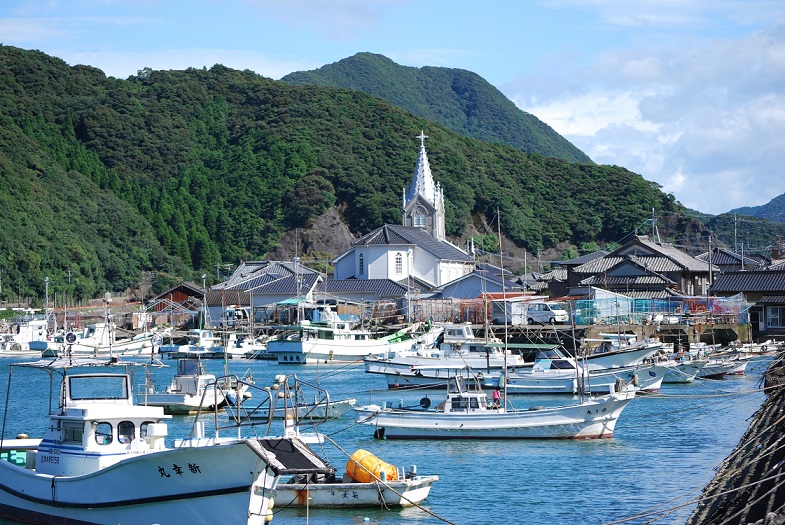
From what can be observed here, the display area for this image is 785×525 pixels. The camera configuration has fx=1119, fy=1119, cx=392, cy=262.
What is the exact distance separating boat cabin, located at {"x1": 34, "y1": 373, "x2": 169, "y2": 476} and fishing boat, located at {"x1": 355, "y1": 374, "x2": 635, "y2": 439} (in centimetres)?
1289

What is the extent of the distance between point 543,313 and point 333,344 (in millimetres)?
13633

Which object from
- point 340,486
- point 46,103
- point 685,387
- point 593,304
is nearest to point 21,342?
point 593,304

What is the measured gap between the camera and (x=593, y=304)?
A: 70.9 metres

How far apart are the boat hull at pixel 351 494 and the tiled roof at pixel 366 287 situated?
6858 cm

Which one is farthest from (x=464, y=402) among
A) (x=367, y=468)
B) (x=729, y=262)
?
(x=729, y=262)

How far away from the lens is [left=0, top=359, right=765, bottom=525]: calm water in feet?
80.6

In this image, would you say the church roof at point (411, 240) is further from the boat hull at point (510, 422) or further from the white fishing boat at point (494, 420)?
the boat hull at point (510, 422)

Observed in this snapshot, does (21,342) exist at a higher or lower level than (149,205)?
lower

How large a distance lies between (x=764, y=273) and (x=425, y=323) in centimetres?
2339

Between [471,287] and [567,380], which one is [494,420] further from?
[471,287]

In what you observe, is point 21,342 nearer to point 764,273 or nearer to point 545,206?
point 764,273

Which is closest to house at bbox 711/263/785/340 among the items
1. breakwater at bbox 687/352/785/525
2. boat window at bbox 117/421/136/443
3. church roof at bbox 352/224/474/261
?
church roof at bbox 352/224/474/261

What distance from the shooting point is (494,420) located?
109 feet

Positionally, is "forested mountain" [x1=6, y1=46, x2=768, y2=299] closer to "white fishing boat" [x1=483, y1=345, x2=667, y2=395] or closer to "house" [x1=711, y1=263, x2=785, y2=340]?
"house" [x1=711, y1=263, x2=785, y2=340]
